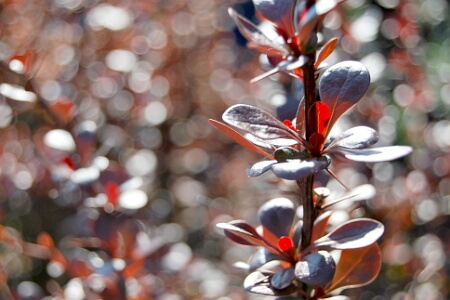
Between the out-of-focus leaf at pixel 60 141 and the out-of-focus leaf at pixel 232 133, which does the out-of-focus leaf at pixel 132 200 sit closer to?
the out-of-focus leaf at pixel 60 141

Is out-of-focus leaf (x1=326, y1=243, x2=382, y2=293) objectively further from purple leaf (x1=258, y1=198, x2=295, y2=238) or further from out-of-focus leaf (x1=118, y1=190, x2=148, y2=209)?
out-of-focus leaf (x1=118, y1=190, x2=148, y2=209)

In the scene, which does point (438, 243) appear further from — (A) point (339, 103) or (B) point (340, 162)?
(A) point (339, 103)

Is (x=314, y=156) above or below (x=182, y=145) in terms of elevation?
above

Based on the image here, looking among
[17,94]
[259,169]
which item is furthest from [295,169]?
[17,94]

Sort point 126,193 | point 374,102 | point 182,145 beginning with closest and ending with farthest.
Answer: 1. point 126,193
2. point 374,102
3. point 182,145

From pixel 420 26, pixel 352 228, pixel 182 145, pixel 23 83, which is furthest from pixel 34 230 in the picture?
pixel 352 228

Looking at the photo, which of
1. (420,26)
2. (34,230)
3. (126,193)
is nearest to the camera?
(126,193)

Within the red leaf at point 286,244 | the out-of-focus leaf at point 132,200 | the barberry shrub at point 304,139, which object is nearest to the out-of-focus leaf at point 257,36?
the barberry shrub at point 304,139
